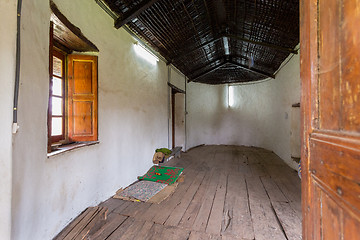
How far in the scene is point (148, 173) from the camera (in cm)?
335

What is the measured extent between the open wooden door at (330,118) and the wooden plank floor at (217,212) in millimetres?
1065

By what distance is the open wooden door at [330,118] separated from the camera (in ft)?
1.69

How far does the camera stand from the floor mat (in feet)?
7.88

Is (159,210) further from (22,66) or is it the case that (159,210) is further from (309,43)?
(309,43)

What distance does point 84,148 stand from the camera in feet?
6.31

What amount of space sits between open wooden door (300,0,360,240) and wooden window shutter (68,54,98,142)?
2.18m

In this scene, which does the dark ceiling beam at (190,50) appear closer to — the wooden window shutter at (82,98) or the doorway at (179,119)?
the doorway at (179,119)

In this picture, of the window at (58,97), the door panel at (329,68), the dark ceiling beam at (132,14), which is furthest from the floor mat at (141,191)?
the dark ceiling beam at (132,14)

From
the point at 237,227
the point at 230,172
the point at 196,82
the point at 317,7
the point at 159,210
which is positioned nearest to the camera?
the point at 317,7

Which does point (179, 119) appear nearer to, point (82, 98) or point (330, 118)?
point (82, 98)

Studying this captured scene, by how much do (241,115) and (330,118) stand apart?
6.64 m

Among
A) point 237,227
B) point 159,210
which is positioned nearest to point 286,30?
point 237,227

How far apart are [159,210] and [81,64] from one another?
2138 millimetres

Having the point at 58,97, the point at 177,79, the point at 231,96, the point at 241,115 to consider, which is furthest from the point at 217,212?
the point at 231,96
